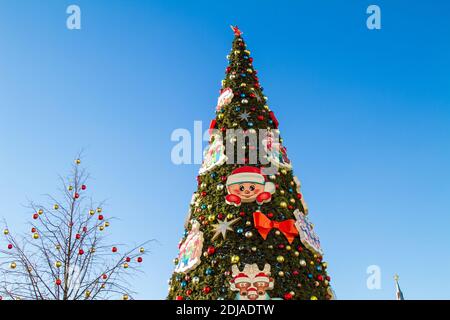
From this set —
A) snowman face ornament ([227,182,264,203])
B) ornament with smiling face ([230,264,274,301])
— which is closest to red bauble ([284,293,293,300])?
ornament with smiling face ([230,264,274,301])

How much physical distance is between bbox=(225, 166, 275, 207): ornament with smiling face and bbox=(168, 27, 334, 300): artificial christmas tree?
22 millimetres

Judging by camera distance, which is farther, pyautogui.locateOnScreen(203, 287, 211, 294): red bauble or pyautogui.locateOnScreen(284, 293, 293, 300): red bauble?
pyautogui.locateOnScreen(203, 287, 211, 294): red bauble

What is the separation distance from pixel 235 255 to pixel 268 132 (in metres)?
3.53

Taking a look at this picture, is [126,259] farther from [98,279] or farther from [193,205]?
[193,205]

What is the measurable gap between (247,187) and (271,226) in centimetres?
107

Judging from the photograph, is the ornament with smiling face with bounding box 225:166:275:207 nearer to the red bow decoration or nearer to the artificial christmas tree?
the artificial christmas tree

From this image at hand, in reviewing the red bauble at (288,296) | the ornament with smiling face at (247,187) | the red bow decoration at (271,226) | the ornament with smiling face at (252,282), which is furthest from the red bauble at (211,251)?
the red bauble at (288,296)

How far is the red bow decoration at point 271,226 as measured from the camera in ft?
31.4

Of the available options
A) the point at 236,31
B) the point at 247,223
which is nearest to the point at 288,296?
the point at 247,223

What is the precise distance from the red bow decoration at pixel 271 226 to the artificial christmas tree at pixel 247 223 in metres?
0.02

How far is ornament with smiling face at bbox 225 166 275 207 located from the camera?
33.0 ft

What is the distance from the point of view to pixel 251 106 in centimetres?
1170
